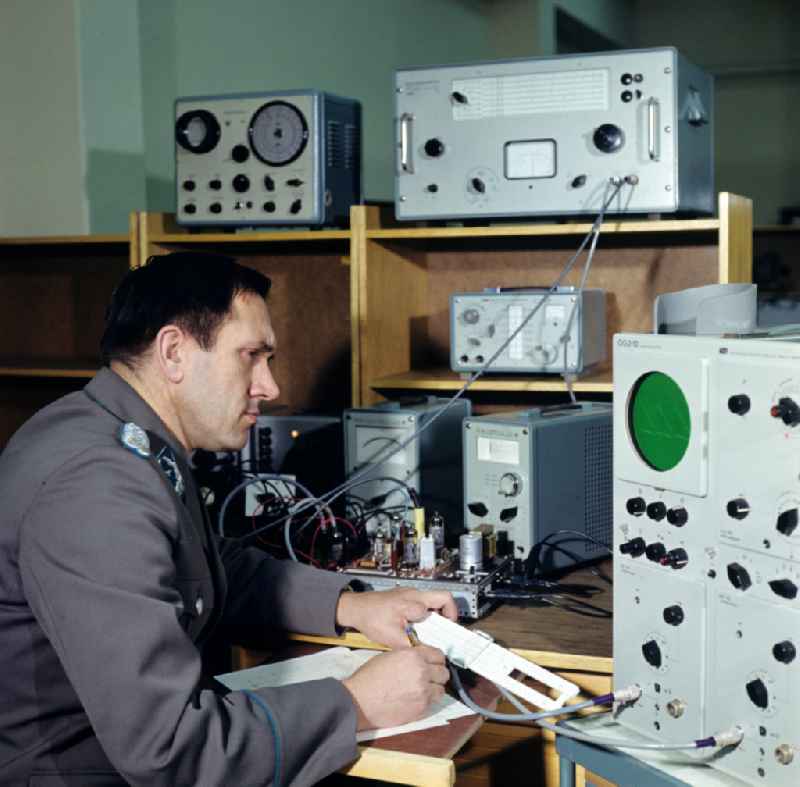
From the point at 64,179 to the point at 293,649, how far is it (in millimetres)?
2214

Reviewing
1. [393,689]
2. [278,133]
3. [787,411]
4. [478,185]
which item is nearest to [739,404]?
[787,411]

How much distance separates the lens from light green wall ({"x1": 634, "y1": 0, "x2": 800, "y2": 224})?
319 inches

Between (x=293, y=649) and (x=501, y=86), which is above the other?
(x=501, y=86)

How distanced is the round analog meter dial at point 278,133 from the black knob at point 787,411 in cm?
171

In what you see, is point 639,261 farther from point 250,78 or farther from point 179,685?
point 250,78

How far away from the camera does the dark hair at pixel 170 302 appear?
1720 mm

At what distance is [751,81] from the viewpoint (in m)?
8.23

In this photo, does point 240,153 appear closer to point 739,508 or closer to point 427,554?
point 427,554

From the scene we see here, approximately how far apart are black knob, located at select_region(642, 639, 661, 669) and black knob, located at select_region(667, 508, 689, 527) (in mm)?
183

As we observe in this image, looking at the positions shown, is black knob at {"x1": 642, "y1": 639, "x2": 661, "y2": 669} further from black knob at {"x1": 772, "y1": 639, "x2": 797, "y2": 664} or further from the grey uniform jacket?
the grey uniform jacket

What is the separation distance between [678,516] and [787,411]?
0.81ft

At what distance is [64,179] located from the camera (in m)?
3.71

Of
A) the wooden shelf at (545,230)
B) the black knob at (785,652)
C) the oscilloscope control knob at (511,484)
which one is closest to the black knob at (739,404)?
the black knob at (785,652)

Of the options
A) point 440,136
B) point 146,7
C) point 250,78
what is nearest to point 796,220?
point 250,78
